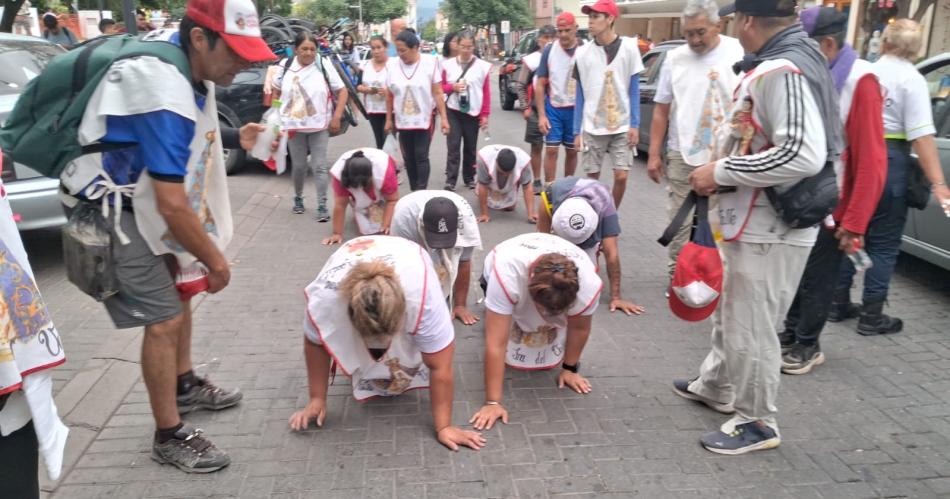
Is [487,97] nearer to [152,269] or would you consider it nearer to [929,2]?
[152,269]

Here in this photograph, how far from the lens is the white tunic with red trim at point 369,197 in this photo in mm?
5680

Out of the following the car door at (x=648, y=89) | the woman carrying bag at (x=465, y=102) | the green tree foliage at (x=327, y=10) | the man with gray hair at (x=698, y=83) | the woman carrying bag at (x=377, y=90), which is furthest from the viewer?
the green tree foliage at (x=327, y=10)

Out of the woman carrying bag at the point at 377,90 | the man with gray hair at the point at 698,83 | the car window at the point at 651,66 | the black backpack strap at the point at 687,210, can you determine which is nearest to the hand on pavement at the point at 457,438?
the black backpack strap at the point at 687,210

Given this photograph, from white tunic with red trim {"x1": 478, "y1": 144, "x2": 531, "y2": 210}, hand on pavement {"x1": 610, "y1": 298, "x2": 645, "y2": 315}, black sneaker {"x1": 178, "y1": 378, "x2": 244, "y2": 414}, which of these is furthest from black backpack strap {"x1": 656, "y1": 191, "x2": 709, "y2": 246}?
white tunic with red trim {"x1": 478, "y1": 144, "x2": 531, "y2": 210}

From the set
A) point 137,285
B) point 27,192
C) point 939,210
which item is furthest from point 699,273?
point 27,192

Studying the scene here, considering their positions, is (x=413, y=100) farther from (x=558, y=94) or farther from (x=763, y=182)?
(x=763, y=182)

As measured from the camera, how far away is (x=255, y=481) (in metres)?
2.84

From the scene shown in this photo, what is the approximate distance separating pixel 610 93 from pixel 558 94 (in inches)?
50.4

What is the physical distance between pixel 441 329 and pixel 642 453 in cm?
107

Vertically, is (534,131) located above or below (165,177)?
below

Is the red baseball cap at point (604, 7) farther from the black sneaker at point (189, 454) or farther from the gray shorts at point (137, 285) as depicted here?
the black sneaker at point (189, 454)

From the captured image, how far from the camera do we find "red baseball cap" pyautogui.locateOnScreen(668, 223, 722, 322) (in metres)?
2.84

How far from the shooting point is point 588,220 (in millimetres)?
4199

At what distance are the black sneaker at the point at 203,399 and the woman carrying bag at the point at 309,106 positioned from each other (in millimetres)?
3698
